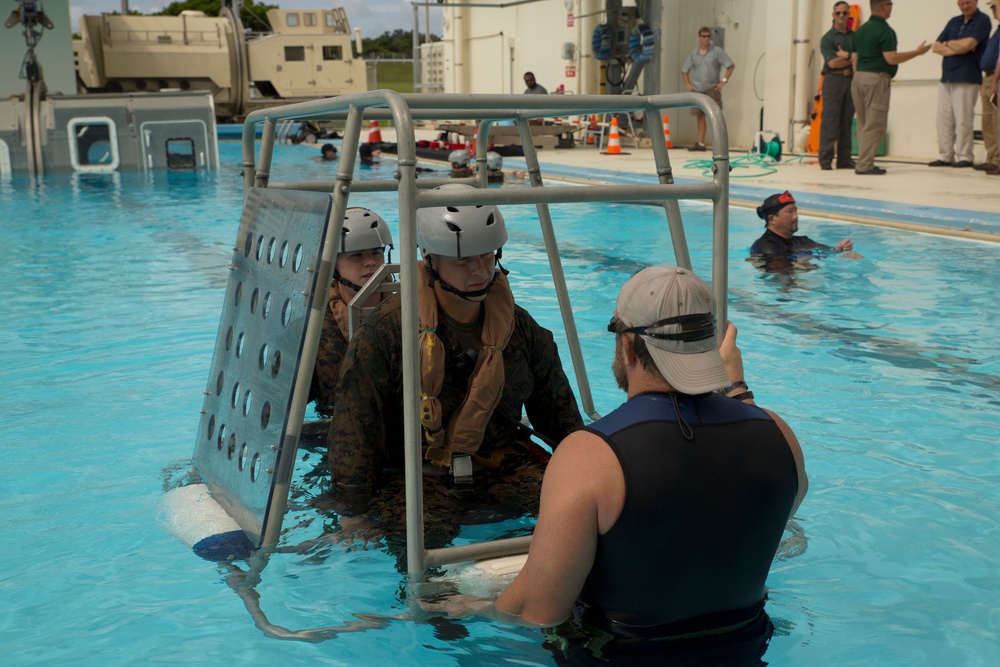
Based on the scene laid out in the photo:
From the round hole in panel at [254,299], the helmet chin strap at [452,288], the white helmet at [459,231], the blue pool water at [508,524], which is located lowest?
the blue pool water at [508,524]

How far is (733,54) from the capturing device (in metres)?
20.8

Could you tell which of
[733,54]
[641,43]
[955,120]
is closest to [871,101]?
[955,120]

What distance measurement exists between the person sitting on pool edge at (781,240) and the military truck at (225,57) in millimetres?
26204

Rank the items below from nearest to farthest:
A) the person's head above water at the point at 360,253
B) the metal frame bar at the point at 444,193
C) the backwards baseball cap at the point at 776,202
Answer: the metal frame bar at the point at 444,193 < the person's head above water at the point at 360,253 < the backwards baseball cap at the point at 776,202

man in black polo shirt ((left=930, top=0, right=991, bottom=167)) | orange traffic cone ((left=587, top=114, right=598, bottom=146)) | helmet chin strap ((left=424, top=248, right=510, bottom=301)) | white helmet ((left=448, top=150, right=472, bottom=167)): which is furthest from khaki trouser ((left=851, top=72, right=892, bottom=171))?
helmet chin strap ((left=424, top=248, right=510, bottom=301))

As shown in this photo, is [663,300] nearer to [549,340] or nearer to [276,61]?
[549,340]

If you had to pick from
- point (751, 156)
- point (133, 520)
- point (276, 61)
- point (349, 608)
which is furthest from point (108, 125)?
point (349, 608)

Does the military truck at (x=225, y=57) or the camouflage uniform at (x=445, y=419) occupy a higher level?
the military truck at (x=225, y=57)

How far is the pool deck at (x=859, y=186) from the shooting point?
10266mm

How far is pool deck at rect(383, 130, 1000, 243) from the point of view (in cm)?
1027

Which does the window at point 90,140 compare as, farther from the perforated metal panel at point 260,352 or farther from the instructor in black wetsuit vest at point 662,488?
the instructor in black wetsuit vest at point 662,488

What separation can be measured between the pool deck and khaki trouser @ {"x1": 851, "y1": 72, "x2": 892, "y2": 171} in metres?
0.68

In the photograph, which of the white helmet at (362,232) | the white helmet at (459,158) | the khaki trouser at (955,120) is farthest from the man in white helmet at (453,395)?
the khaki trouser at (955,120)

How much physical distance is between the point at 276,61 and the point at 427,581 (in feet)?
111
